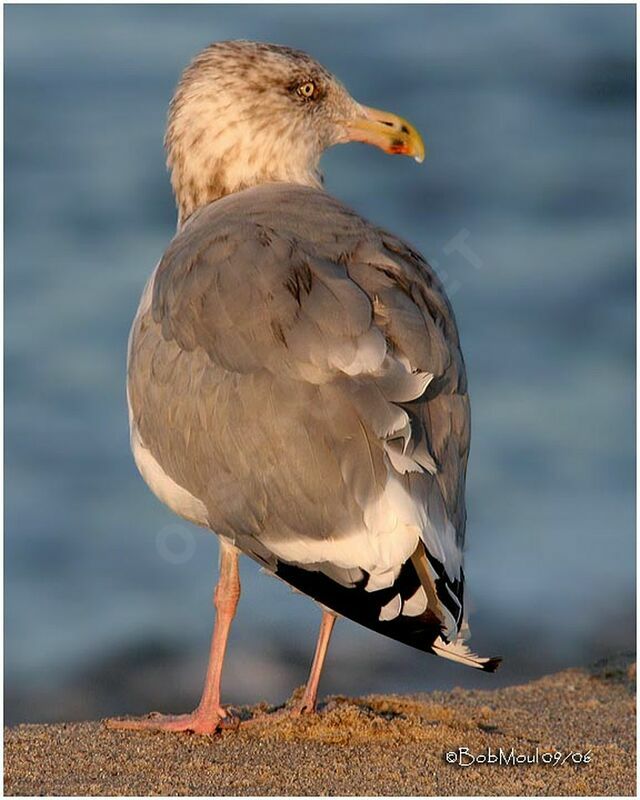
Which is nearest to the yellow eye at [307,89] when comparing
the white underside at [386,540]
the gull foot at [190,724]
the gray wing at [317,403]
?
the gray wing at [317,403]

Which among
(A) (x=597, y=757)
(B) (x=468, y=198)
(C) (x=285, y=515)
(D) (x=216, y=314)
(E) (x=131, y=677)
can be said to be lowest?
(E) (x=131, y=677)

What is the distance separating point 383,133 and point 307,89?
15.2 inches

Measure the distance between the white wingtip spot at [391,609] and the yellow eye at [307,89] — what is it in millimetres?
2698

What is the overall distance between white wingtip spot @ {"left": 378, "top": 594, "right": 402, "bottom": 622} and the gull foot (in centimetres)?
107

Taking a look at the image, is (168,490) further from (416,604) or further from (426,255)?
(426,255)

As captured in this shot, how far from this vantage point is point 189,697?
8281 mm

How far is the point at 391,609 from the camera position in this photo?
4352 millimetres

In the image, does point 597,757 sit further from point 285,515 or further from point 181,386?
point 181,386

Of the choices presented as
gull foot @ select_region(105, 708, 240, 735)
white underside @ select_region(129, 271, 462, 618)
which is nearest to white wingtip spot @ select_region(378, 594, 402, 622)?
white underside @ select_region(129, 271, 462, 618)

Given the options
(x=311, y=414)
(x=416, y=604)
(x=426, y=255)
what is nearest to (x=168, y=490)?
(x=311, y=414)

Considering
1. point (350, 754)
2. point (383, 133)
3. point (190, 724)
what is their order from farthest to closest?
point (383, 133), point (190, 724), point (350, 754)

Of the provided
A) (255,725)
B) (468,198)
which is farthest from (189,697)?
(468,198)

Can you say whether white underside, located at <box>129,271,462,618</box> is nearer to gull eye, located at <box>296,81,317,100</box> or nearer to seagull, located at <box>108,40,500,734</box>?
seagull, located at <box>108,40,500,734</box>

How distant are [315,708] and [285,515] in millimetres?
1122
